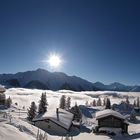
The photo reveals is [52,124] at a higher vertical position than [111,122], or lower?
higher

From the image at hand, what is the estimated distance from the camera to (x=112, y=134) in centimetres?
5697

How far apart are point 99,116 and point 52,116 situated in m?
12.8

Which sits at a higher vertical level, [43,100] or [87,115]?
[43,100]

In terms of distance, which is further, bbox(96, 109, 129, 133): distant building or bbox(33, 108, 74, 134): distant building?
bbox(96, 109, 129, 133): distant building

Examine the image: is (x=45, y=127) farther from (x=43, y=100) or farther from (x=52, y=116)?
(x=43, y=100)

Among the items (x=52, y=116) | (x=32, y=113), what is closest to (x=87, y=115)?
(x=32, y=113)

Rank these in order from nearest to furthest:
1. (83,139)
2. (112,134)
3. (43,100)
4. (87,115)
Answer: (83,139)
(112,134)
(43,100)
(87,115)

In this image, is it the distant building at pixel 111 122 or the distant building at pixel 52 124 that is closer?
the distant building at pixel 52 124

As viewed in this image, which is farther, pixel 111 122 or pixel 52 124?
pixel 111 122

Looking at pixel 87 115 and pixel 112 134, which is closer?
pixel 112 134

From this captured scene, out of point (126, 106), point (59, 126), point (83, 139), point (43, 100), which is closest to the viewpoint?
point (83, 139)

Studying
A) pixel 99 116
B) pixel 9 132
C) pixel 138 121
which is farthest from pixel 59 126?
pixel 138 121

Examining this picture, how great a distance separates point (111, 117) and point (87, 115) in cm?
4981

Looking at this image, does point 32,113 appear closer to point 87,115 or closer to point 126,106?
point 87,115
